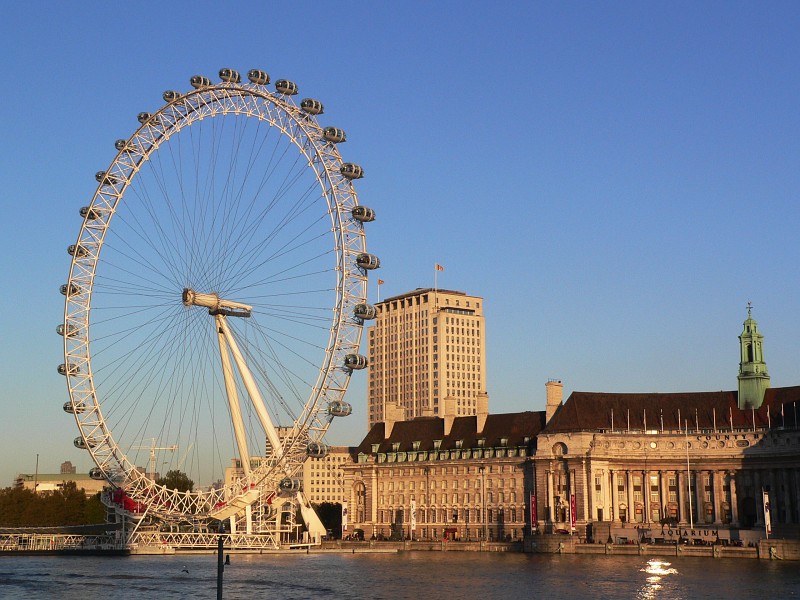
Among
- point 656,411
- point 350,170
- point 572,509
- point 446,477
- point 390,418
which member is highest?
point 350,170

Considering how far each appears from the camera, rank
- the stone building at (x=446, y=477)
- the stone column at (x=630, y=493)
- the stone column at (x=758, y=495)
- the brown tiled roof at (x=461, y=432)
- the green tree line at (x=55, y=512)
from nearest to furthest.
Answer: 1. the stone column at (x=758, y=495)
2. the stone column at (x=630, y=493)
3. the stone building at (x=446, y=477)
4. the brown tiled roof at (x=461, y=432)
5. the green tree line at (x=55, y=512)

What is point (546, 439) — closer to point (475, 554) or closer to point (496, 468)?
point (496, 468)

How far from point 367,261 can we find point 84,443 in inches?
1212

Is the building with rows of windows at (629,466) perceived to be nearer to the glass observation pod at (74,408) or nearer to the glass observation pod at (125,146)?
the glass observation pod at (74,408)

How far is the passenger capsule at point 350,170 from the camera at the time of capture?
104 m

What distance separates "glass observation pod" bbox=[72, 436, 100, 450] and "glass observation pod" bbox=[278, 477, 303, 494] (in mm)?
17633

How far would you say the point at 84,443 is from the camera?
10944 cm

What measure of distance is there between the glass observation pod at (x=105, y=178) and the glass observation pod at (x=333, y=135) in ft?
62.7

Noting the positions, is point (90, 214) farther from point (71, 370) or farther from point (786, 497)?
point (786, 497)

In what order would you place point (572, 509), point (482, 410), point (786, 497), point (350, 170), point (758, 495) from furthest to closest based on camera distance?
point (482, 410)
point (758, 495)
point (786, 497)
point (572, 509)
point (350, 170)

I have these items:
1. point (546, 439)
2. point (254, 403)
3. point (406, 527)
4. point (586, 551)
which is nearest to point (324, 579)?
point (254, 403)

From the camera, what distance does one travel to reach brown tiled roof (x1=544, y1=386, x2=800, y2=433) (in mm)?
152625

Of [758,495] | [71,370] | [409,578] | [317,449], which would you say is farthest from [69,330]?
[758,495]

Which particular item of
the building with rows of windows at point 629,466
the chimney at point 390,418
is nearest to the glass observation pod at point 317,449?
the building with rows of windows at point 629,466
